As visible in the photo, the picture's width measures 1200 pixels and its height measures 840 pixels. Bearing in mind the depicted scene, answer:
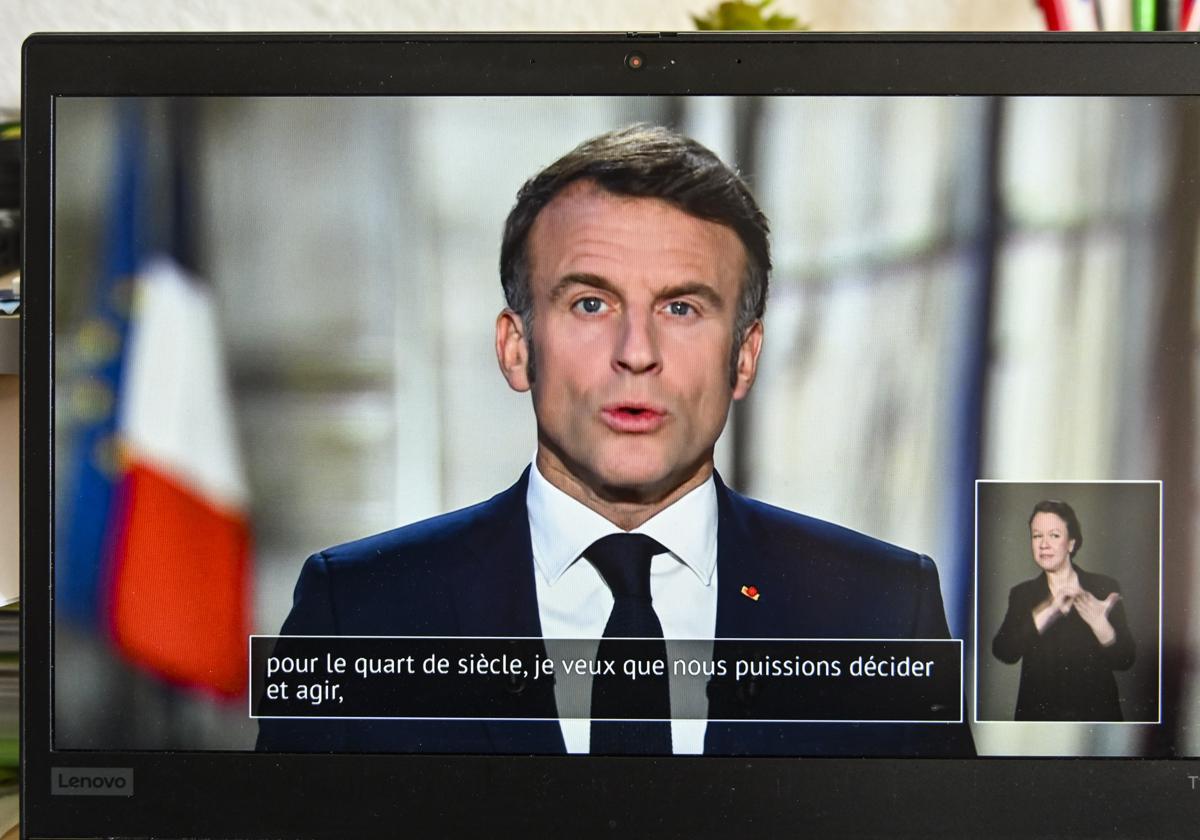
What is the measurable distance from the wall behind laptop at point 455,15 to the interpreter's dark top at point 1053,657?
1.95ft

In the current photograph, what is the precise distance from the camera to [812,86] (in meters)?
0.64

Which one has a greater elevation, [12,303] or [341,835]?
[12,303]

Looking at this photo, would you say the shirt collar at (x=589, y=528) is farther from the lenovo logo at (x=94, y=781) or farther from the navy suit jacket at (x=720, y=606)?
the lenovo logo at (x=94, y=781)

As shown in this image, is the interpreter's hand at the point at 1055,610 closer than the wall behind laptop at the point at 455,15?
Yes

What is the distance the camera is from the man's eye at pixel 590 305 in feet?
2.14

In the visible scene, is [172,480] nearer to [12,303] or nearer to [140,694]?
[140,694]

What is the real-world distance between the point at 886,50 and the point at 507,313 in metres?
0.28

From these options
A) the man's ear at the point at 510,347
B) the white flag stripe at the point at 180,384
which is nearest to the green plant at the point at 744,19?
the man's ear at the point at 510,347

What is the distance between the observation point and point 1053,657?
0.65 m

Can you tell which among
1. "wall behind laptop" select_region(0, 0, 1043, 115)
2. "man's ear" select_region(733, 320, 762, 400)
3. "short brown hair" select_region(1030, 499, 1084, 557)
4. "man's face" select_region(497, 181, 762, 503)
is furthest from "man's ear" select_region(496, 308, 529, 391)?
"wall behind laptop" select_region(0, 0, 1043, 115)

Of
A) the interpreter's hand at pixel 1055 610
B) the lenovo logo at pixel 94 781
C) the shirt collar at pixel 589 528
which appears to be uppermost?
the shirt collar at pixel 589 528

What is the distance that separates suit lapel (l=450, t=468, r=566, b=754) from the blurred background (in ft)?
0.07

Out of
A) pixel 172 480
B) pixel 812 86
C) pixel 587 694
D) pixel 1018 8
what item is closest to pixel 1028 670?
pixel 587 694

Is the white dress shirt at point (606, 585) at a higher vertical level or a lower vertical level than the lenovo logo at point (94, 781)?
higher
